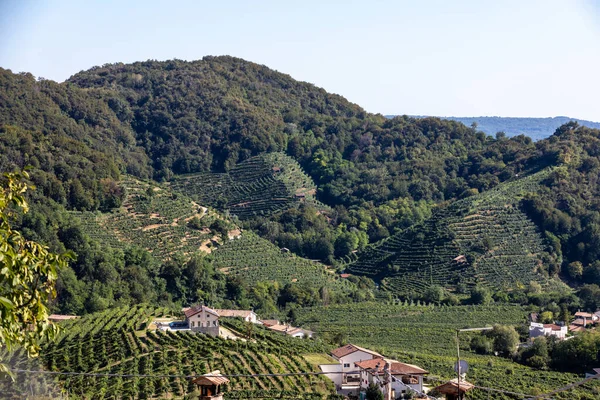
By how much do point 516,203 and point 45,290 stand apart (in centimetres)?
5669

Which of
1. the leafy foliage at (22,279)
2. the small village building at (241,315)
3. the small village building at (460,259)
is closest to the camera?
the leafy foliage at (22,279)

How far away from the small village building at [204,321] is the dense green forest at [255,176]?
6.93 meters

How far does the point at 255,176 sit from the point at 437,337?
34.1m

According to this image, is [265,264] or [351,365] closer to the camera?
[351,365]

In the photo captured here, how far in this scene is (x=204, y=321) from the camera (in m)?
36.0

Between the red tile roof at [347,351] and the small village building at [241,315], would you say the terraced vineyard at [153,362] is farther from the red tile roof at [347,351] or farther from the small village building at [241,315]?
the small village building at [241,315]

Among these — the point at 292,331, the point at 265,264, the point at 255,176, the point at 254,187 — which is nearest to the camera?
the point at 292,331

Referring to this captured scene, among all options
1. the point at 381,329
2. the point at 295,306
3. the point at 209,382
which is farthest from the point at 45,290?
the point at 295,306

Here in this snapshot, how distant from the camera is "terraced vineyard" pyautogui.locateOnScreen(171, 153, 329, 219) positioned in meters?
69.1

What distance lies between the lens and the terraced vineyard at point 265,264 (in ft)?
171

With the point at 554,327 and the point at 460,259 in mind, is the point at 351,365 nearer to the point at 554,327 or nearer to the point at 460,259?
the point at 554,327

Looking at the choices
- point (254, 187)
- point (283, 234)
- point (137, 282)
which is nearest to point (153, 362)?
point (137, 282)

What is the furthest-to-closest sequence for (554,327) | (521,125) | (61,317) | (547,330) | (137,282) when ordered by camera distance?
1. (521,125)
2. (137,282)
3. (554,327)
4. (547,330)
5. (61,317)

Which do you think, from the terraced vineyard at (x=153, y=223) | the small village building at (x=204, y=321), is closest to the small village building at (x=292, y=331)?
the small village building at (x=204, y=321)
